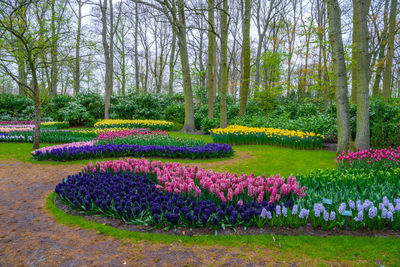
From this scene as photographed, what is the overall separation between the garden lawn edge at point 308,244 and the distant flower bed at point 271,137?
6.40 m

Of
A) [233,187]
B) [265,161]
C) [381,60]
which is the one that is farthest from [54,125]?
[381,60]

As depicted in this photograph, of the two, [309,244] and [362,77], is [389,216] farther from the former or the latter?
[362,77]

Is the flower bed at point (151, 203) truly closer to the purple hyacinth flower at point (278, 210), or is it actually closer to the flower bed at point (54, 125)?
the purple hyacinth flower at point (278, 210)

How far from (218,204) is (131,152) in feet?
16.5

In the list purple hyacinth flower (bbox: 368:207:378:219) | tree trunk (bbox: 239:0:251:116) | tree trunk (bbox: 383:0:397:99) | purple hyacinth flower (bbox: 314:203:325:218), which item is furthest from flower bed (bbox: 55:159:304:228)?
tree trunk (bbox: 383:0:397:99)

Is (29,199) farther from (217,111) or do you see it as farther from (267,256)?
(217,111)

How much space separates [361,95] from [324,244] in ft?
18.0

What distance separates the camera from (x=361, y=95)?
6.89m

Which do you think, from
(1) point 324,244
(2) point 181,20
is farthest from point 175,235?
(2) point 181,20

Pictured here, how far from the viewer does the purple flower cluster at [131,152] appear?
23.8 feet

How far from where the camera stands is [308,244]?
283cm

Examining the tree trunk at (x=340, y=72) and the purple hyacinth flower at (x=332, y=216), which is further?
the tree trunk at (x=340, y=72)

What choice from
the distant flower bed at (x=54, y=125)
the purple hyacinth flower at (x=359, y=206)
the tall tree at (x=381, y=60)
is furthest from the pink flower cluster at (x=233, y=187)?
the tall tree at (x=381, y=60)

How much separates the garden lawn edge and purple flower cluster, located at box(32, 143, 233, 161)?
4590mm
